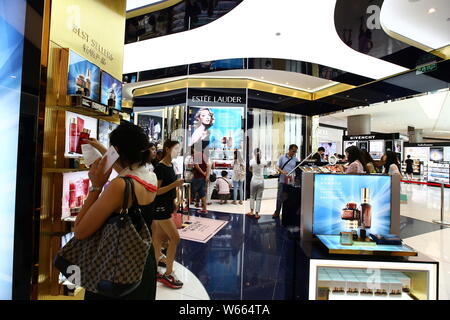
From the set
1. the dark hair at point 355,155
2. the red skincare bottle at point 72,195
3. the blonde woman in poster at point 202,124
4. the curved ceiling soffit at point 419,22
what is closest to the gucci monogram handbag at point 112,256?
the red skincare bottle at point 72,195

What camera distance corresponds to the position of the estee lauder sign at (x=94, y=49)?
57.4 inches

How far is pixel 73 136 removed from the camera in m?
1.39

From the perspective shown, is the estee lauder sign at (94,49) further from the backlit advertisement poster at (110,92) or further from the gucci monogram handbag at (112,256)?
the gucci monogram handbag at (112,256)

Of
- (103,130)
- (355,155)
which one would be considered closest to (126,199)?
(103,130)

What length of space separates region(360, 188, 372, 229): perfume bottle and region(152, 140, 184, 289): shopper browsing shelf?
1497 millimetres

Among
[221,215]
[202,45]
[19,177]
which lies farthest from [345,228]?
[202,45]

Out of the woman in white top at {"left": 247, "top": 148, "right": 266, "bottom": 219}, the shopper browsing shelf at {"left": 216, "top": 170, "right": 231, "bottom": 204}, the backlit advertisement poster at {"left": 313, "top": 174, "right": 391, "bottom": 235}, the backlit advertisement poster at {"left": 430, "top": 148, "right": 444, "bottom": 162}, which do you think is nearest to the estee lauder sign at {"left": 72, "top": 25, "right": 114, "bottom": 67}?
the backlit advertisement poster at {"left": 313, "top": 174, "right": 391, "bottom": 235}

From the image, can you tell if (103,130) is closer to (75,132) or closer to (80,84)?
(75,132)

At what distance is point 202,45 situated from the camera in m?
4.18

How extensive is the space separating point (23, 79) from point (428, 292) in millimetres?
2535

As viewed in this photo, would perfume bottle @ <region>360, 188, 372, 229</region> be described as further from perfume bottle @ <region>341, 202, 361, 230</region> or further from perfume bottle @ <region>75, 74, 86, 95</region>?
perfume bottle @ <region>75, 74, 86, 95</region>

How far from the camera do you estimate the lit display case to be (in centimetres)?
138

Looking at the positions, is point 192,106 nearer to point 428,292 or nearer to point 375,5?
point 375,5

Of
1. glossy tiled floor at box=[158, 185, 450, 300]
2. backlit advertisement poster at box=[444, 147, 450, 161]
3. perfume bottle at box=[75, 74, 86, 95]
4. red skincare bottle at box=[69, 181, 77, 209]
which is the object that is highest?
backlit advertisement poster at box=[444, 147, 450, 161]
